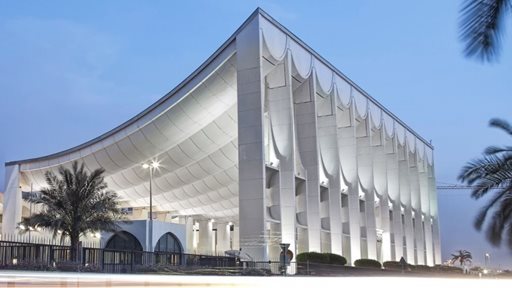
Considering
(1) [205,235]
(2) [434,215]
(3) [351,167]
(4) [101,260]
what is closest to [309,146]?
(3) [351,167]

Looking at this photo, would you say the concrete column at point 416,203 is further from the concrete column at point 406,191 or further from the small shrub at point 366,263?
the small shrub at point 366,263

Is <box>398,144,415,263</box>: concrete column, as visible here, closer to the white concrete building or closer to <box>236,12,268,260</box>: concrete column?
the white concrete building

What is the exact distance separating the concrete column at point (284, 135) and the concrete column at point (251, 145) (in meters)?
3.15

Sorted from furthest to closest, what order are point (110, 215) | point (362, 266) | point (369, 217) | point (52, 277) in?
point (369, 217) < point (362, 266) < point (110, 215) < point (52, 277)

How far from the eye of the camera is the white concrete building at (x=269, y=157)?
133 feet

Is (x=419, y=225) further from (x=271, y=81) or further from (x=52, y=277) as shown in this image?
(x=52, y=277)

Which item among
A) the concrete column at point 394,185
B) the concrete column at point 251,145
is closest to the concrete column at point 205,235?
the concrete column at point 394,185

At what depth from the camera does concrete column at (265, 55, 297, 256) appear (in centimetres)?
4191

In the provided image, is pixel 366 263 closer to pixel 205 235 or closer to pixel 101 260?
pixel 101 260

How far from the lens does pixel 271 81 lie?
45.3m

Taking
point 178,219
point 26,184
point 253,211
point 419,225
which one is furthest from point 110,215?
point 419,225

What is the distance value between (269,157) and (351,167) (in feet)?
49.9

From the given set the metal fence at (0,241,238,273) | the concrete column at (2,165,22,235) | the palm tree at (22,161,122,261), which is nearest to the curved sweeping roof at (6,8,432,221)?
the concrete column at (2,165,22,235)

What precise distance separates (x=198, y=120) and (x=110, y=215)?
1628 cm
